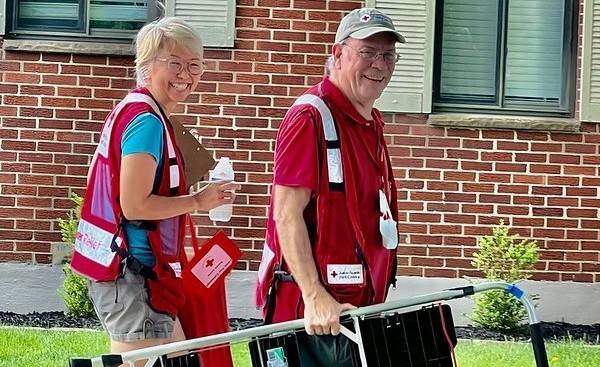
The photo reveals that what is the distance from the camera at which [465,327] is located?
28.1 feet

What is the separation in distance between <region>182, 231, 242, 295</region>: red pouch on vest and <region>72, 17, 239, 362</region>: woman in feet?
0.46

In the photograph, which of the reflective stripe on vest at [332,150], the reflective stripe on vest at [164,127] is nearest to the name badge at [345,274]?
the reflective stripe on vest at [332,150]

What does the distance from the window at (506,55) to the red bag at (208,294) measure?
15.6 ft

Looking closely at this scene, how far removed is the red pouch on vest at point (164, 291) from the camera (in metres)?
4.21

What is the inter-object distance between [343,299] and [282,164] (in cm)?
53

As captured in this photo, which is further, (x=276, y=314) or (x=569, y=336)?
(x=569, y=336)

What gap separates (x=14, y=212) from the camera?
8.87m

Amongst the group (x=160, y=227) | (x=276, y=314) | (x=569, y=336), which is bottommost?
(x=569, y=336)

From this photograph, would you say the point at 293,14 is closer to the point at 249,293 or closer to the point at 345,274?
the point at 249,293

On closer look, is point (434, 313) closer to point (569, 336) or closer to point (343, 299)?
point (343, 299)

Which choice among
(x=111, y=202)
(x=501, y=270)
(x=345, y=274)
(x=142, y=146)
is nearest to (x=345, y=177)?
(x=345, y=274)

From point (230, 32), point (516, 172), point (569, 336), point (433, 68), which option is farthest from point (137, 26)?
point (569, 336)

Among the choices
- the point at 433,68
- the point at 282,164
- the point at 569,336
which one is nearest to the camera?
the point at 282,164

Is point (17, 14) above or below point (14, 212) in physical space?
above
